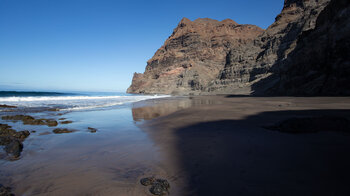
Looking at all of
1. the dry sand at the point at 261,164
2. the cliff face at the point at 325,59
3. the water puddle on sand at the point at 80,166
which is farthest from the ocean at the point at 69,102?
the cliff face at the point at 325,59

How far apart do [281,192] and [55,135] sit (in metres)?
5.68

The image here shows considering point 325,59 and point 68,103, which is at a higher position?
point 325,59

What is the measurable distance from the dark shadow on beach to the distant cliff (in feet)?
51.1

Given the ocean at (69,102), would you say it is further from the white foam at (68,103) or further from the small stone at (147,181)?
the small stone at (147,181)

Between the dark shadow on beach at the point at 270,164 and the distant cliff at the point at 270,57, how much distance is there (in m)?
15.6

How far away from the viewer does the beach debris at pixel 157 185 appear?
1.82 meters

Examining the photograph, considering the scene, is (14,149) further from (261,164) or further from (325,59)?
(325,59)

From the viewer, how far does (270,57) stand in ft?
125

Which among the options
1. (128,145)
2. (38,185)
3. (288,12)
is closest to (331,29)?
(128,145)

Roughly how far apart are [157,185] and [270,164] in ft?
5.38

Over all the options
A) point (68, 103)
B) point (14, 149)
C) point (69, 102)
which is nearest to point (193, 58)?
point (69, 102)

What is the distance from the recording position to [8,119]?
281 inches

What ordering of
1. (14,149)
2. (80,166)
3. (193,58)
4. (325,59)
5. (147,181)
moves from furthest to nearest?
(193,58), (325,59), (14,149), (80,166), (147,181)

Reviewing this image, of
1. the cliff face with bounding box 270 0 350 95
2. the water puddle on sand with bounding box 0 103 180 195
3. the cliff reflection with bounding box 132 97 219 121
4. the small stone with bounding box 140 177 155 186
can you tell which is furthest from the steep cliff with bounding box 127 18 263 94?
the small stone with bounding box 140 177 155 186
